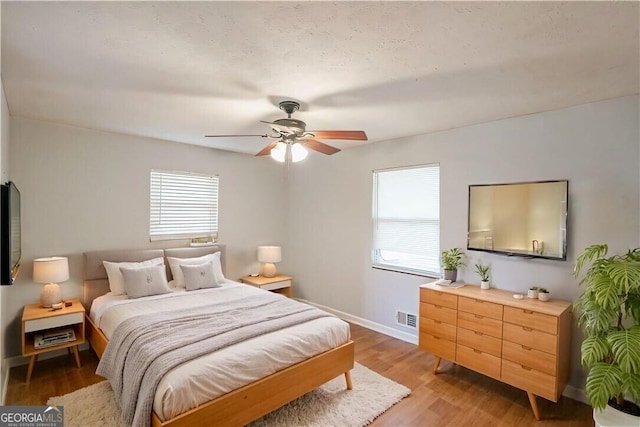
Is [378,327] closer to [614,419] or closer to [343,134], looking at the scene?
[614,419]

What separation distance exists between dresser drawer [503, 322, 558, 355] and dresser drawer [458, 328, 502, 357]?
0.36 feet

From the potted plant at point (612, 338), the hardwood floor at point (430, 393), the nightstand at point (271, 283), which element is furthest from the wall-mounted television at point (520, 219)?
the nightstand at point (271, 283)

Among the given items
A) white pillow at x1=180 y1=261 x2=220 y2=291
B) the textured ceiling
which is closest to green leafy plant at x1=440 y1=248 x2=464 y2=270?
the textured ceiling

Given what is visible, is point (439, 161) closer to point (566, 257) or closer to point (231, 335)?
point (566, 257)

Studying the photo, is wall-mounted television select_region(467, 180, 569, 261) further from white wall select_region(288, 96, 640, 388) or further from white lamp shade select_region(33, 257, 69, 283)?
white lamp shade select_region(33, 257, 69, 283)

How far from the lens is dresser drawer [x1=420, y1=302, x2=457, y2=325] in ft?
9.59

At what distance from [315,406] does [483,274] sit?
201 cm

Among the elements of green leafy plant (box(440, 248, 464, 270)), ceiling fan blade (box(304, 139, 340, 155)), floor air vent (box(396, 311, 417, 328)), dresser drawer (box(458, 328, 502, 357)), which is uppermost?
ceiling fan blade (box(304, 139, 340, 155))

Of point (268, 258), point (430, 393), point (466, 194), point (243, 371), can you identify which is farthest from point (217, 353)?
point (466, 194)

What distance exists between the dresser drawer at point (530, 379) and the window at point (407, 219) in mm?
1173

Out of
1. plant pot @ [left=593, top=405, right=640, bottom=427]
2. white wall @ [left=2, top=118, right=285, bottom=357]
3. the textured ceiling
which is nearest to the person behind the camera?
the textured ceiling

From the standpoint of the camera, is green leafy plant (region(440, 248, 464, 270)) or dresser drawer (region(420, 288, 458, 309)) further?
green leafy plant (region(440, 248, 464, 270))

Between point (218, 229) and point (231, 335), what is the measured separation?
2511mm

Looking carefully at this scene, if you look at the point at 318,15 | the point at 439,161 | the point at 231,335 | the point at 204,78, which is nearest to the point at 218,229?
the point at 231,335
